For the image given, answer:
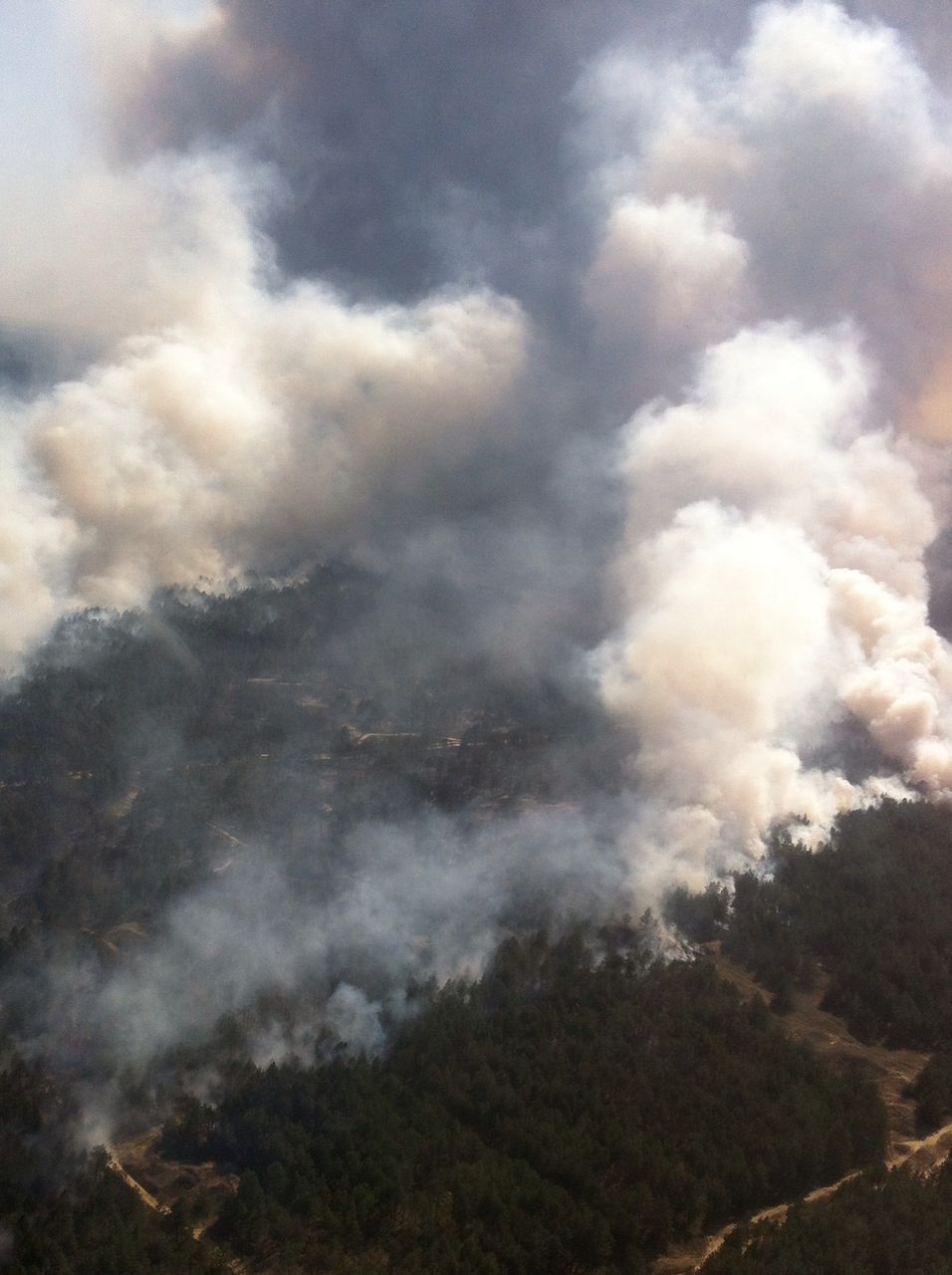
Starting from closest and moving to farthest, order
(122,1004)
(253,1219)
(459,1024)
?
1. (253,1219)
2. (459,1024)
3. (122,1004)

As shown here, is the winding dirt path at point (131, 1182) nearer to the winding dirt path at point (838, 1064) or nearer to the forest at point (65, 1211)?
the forest at point (65, 1211)

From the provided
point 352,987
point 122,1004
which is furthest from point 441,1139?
point 122,1004

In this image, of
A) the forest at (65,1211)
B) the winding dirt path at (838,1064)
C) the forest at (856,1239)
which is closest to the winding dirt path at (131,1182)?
the forest at (65,1211)

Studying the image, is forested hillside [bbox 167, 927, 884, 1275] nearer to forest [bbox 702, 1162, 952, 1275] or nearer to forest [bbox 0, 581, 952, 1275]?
forest [bbox 0, 581, 952, 1275]

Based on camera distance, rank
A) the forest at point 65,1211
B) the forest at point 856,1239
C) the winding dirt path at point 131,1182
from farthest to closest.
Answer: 1. the winding dirt path at point 131,1182
2. the forest at point 65,1211
3. the forest at point 856,1239

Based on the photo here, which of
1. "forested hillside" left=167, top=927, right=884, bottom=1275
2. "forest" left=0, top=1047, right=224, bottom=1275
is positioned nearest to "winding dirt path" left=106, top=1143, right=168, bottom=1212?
"forest" left=0, top=1047, right=224, bottom=1275

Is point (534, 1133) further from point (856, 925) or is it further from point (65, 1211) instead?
point (856, 925)

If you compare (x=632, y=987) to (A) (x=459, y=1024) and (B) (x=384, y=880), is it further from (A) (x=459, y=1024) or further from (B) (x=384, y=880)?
(B) (x=384, y=880)

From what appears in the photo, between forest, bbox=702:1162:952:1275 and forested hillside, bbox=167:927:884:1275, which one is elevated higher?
forested hillside, bbox=167:927:884:1275

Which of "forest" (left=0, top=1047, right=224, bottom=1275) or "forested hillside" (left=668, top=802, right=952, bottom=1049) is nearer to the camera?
"forest" (left=0, top=1047, right=224, bottom=1275)

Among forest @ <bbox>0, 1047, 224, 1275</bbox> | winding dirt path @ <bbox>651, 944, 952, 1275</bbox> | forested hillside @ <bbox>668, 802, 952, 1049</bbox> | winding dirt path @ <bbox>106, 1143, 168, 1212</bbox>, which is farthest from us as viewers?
forested hillside @ <bbox>668, 802, 952, 1049</bbox>

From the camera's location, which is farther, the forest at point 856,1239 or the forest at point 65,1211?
the forest at point 65,1211
